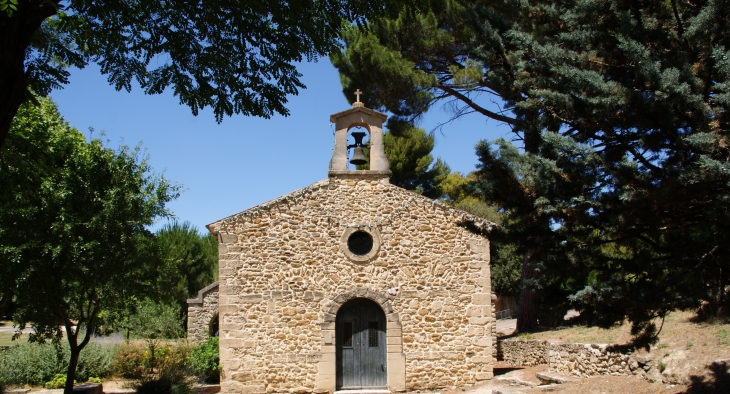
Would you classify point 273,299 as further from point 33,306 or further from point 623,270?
point 623,270

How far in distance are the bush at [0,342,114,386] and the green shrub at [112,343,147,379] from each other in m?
0.26

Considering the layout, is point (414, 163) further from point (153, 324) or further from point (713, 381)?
point (713, 381)

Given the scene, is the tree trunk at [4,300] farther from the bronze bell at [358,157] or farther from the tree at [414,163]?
the tree at [414,163]

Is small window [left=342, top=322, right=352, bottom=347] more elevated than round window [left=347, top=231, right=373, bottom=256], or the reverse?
round window [left=347, top=231, right=373, bottom=256]

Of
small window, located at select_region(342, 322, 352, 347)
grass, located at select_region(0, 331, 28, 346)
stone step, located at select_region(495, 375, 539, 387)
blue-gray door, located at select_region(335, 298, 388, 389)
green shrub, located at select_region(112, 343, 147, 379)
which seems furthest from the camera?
grass, located at select_region(0, 331, 28, 346)

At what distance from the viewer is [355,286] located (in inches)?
560

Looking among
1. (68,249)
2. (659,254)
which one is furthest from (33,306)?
(659,254)

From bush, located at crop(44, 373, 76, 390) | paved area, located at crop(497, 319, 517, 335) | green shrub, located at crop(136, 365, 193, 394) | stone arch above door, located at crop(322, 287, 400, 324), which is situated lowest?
bush, located at crop(44, 373, 76, 390)

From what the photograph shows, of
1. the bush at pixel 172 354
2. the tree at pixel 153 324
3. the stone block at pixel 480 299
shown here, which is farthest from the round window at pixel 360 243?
the tree at pixel 153 324

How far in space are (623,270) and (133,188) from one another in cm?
966

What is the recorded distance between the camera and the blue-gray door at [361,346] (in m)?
14.0

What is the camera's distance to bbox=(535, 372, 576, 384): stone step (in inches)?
472

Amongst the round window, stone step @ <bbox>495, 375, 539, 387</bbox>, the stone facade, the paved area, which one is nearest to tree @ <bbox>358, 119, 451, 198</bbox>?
the paved area

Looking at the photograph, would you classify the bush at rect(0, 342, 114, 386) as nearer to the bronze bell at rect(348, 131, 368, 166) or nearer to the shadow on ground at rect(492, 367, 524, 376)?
the bronze bell at rect(348, 131, 368, 166)
